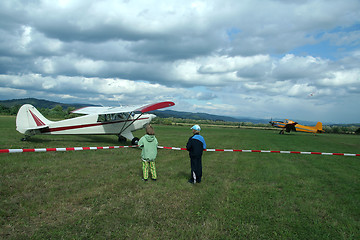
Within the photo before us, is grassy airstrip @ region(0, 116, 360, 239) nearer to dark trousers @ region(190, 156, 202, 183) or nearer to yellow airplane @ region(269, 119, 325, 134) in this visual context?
dark trousers @ region(190, 156, 202, 183)

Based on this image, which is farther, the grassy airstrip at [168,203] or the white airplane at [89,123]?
the white airplane at [89,123]

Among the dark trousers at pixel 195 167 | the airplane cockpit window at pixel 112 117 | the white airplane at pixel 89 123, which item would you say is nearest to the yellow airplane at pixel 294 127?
the white airplane at pixel 89 123

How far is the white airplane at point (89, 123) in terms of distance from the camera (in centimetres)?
1223

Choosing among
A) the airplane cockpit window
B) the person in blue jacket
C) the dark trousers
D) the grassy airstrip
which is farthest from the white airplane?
the dark trousers

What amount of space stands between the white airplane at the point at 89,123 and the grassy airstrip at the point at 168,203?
4378 millimetres

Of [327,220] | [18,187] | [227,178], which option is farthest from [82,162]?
[327,220]

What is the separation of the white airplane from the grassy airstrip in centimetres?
438

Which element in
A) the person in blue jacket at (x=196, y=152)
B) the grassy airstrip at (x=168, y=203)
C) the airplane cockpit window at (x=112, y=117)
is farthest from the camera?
the airplane cockpit window at (x=112, y=117)

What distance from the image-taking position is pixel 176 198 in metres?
5.43

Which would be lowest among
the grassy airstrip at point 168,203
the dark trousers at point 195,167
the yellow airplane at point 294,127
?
the grassy airstrip at point 168,203

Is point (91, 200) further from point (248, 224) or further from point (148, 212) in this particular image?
point (248, 224)

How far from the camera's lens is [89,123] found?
44.9 ft

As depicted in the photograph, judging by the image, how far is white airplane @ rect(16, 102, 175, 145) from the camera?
1223cm

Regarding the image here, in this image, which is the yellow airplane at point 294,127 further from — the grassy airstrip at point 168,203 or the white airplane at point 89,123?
the grassy airstrip at point 168,203
